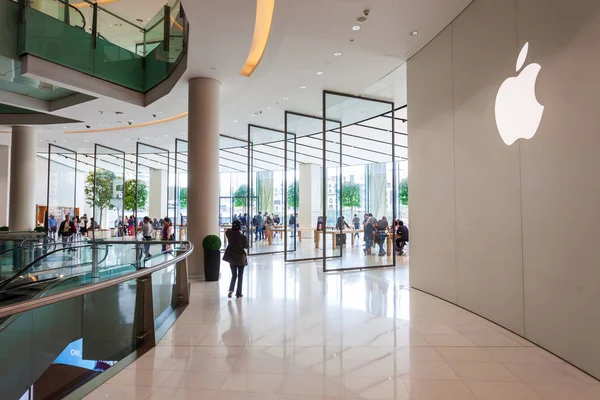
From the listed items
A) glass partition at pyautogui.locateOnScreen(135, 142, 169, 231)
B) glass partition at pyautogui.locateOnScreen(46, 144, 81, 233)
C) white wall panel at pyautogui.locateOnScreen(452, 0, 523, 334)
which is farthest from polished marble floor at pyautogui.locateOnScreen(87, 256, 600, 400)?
glass partition at pyautogui.locateOnScreen(135, 142, 169, 231)

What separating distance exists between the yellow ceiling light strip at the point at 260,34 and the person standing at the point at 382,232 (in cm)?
571

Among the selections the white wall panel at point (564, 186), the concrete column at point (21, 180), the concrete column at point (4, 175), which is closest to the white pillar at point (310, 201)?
the concrete column at point (21, 180)

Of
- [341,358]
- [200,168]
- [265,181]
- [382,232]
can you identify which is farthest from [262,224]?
[341,358]

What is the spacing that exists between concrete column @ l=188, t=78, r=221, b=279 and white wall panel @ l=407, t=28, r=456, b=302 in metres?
4.80

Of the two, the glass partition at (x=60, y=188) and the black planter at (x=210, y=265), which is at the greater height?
the glass partition at (x=60, y=188)

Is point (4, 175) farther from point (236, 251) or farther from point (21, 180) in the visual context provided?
point (236, 251)

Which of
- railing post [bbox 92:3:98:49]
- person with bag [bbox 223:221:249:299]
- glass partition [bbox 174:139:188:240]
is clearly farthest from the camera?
glass partition [bbox 174:139:188:240]

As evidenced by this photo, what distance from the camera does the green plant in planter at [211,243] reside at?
8773 millimetres

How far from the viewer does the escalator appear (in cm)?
469

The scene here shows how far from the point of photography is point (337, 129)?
11.5m

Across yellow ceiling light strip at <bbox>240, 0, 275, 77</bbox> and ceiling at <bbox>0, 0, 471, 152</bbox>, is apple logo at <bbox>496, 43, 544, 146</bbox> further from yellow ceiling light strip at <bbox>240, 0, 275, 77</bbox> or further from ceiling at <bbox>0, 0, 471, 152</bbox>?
yellow ceiling light strip at <bbox>240, 0, 275, 77</bbox>

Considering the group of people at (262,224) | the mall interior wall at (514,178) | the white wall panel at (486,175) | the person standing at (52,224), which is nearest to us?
the mall interior wall at (514,178)

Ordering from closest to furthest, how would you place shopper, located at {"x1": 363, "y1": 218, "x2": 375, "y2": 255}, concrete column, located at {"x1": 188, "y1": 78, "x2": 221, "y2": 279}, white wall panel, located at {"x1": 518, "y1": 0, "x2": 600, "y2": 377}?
white wall panel, located at {"x1": 518, "y1": 0, "x2": 600, "y2": 377}, concrete column, located at {"x1": 188, "y1": 78, "x2": 221, "y2": 279}, shopper, located at {"x1": 363, "y1": 218, "x2": 375, "y2": 255}

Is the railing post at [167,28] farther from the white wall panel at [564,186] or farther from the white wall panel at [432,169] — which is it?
the white wall panel at [564,186]
